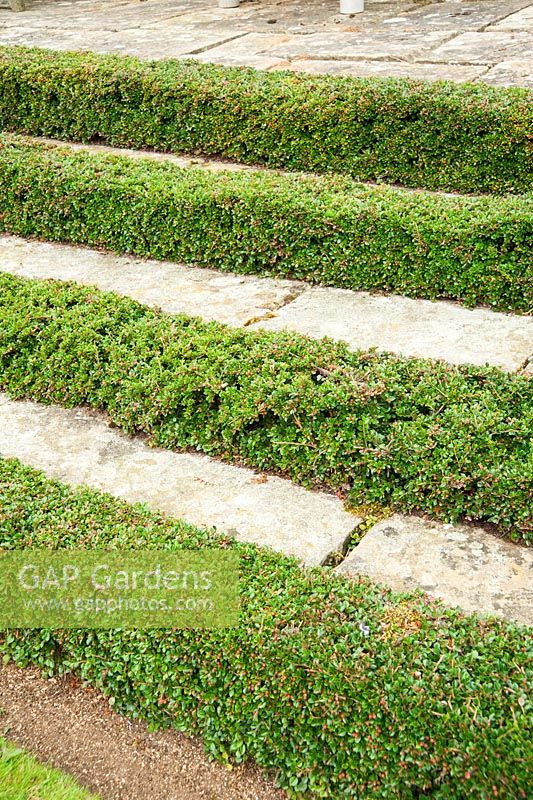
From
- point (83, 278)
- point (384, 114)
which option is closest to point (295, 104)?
point (384, 114)

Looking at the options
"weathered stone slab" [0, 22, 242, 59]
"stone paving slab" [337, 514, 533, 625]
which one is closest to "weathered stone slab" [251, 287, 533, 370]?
"stone paving slab" [337, 514, 533, 625]

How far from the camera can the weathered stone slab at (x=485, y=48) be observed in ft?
22.0

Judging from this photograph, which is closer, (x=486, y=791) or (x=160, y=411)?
(x=486, y=791)

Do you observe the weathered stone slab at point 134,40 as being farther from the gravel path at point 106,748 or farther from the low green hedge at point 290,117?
the gravel path at point 106,748

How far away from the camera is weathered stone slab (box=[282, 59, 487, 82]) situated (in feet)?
20.6

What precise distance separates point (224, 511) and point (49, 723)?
0.85m

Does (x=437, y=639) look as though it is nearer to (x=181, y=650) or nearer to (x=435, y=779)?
(x=435, y=779)

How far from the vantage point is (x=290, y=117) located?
5.48 meters

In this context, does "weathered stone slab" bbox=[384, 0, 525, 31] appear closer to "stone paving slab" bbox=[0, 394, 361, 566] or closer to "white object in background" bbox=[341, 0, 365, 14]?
"white object in background" bbox=[341, 0, 365, 14]

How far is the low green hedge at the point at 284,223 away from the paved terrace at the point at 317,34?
6.69ft

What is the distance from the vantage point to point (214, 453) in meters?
3.27

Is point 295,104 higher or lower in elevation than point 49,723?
higher

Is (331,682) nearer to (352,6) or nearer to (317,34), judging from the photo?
(317,34)

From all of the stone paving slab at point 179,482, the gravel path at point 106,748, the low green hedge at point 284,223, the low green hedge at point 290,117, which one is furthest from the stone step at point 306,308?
the gravel path at point 106,748
